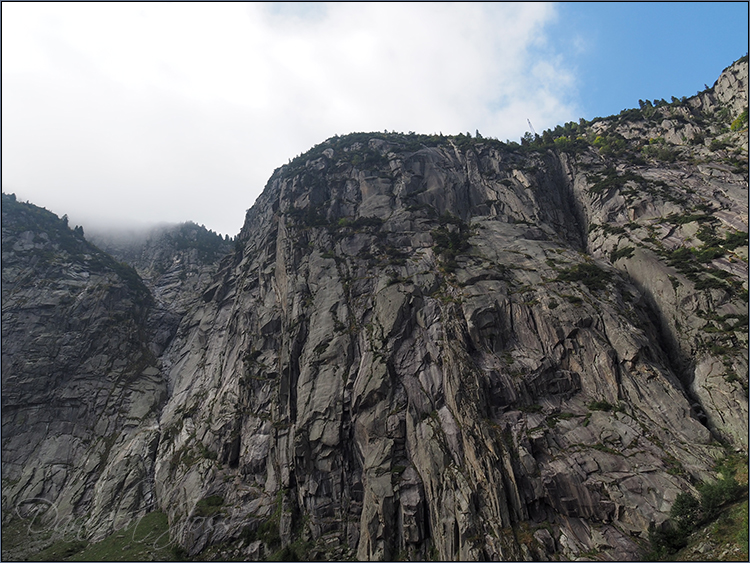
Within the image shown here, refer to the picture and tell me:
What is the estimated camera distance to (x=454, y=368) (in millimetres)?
44469

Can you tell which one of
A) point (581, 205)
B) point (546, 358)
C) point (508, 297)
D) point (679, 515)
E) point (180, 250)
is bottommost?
point (679, 515)

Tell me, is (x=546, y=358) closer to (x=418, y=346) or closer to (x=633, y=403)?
(x=633, y=403)

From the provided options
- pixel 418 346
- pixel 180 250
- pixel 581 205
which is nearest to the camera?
pixel 418 346

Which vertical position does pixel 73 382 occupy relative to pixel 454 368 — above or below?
above

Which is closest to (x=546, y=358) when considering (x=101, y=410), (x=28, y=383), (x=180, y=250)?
(x=101, y=410)

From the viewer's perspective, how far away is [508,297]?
172ft

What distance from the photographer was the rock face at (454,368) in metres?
35.4

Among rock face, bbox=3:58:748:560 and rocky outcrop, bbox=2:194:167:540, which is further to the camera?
rocky outcrop, bbox=2:194:167:540

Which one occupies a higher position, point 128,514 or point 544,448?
point 544,448

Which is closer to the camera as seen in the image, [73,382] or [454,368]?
[454,368]

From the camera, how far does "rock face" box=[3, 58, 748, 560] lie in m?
35.4

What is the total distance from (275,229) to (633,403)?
222 ft

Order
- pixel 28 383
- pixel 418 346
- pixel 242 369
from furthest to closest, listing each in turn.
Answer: pixel 28 383
pixel 242 369
pixel 418 346

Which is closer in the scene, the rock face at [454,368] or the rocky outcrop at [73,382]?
the rock face at [454,368]
